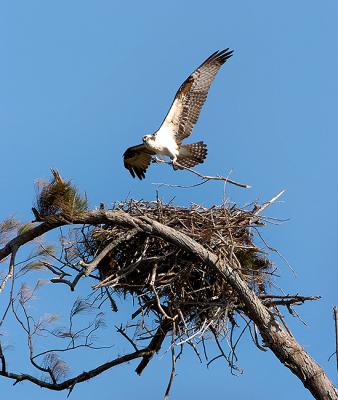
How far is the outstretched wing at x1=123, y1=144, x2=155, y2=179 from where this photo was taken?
8062mm

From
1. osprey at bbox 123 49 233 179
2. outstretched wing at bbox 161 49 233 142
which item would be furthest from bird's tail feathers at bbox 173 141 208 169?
outstretched wing at bbox 161 49 233 142

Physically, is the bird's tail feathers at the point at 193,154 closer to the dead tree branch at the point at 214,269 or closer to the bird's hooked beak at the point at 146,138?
the bird's hooked beak at the point at 146,138

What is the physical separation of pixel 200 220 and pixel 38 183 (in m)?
1.46

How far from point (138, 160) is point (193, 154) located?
582 mm

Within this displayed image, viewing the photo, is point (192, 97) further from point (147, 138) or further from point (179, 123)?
point (147, 138)

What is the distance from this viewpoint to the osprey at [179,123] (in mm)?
7781

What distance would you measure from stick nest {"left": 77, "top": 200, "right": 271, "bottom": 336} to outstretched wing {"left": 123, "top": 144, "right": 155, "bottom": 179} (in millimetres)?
1599

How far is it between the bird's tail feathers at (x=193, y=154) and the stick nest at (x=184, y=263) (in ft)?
5.84

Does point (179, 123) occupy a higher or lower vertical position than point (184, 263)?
higher

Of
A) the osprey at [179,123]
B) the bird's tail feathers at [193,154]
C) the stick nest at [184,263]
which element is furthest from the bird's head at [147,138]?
the stick nest at [184,263]

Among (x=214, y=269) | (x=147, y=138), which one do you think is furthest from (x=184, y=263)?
(x=147, y=138)

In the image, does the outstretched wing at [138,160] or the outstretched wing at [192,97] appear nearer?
the outstretched wing at [192,97]

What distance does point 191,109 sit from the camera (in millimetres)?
7836

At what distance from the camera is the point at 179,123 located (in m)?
7.91
